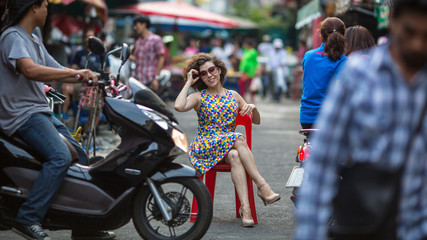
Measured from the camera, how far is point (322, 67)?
595cm

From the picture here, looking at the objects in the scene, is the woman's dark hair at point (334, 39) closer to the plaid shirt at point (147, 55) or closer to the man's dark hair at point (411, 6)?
the man's dark hair at point (411, 6)

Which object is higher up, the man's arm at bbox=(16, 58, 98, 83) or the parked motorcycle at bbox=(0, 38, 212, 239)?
the man's arm at bbox=(16, 58, 98, 83)

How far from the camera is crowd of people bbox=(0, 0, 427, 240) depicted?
2672 mm

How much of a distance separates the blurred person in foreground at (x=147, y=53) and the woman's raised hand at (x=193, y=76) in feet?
19.0

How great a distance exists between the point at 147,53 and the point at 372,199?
9.76 meters

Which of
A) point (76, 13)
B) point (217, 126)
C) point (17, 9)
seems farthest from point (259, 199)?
point (76, 13)

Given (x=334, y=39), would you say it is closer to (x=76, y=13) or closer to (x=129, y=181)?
(x=129, y=181)

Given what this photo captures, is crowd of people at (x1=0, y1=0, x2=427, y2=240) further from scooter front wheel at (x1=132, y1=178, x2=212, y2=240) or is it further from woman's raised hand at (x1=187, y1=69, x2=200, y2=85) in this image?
scooter front wheel at (x1=132, y1=178, x2=212, y2=240)

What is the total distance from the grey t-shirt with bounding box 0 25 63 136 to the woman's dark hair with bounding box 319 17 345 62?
7.72 feet

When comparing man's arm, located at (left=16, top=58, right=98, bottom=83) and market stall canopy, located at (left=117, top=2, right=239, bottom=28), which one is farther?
market stall canopy, located at (left=117, top=2, right=239, bottom=28)

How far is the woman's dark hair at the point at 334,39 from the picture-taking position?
5.89 meters

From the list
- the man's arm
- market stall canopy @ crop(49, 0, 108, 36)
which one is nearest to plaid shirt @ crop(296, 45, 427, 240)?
the man's arm

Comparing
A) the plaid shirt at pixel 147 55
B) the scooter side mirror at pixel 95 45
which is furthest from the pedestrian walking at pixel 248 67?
the scooter side mirror at pixel 95 45

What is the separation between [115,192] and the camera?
5.00 m
